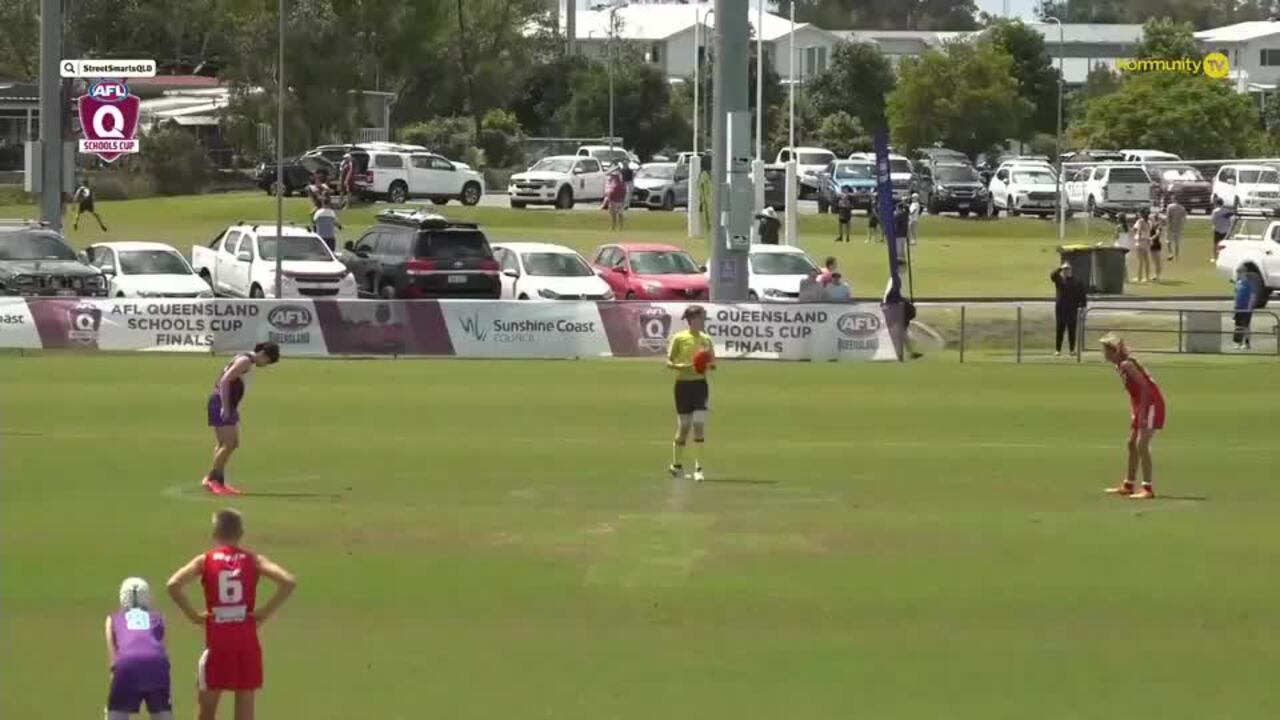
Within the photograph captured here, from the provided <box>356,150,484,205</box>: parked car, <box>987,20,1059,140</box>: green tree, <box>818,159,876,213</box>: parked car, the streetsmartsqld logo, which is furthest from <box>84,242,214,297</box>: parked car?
<box>987,20,1059,140</box>: green tree

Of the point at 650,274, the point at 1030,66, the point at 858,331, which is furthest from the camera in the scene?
the point at 1030,66

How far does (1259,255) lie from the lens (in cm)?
4381

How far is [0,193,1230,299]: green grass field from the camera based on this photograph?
49.9 metres

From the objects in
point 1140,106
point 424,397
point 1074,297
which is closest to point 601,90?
point 1140,106

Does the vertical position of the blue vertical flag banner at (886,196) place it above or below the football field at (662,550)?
above

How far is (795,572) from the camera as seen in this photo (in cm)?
1781

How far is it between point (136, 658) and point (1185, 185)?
6383 centimetres

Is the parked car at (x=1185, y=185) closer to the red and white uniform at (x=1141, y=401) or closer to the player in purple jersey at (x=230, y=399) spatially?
the red and white uniform at (x=1141, y=401)

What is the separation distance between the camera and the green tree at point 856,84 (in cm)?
10669

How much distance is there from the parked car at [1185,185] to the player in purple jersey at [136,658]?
61454mm

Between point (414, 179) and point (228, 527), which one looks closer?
point (228, 527)

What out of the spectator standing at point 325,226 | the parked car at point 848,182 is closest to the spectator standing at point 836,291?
the spectator standing at point 325,226

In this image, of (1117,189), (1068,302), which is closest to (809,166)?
(1117,189)

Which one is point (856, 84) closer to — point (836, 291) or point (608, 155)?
point (608, 155)
